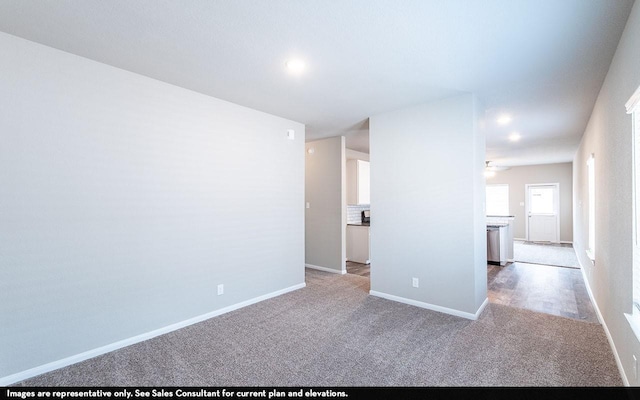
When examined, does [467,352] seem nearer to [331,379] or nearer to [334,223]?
[331,379]

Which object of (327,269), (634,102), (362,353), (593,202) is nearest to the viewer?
(634,102)

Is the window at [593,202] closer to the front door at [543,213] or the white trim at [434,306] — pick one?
the white trim at [434,306]

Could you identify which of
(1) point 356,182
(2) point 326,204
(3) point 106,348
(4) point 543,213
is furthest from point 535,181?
(3) point 106,348

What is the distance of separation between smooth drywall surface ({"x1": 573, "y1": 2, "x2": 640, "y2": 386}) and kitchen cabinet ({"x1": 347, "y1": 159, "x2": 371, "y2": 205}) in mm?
4067

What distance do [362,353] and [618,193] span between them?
2420 mm

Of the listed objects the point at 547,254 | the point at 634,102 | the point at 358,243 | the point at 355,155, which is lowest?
the point at 547,254

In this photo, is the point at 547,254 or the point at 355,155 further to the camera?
the point at 547,254

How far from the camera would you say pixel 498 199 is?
10.3 m

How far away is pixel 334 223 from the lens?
534cm

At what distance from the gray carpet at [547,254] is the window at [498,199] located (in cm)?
158

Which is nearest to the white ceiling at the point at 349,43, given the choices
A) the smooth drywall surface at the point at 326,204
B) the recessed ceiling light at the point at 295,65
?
the recessed ceiling light at the point at 295,65

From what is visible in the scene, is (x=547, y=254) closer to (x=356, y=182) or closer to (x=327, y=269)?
(x=356, y=182)

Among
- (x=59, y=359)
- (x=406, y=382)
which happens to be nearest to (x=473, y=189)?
(x=406, y=382)

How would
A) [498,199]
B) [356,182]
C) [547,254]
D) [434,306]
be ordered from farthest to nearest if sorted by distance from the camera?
[498,199] → [547,254] → [356,182] → [434,306]
